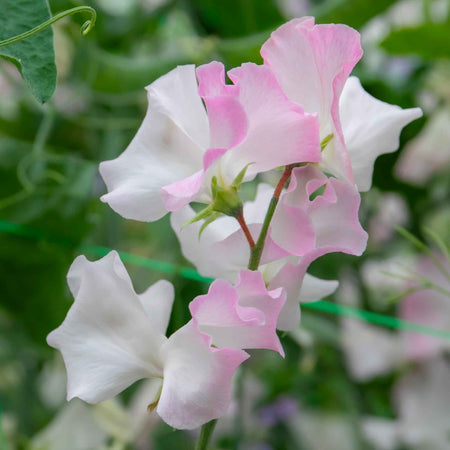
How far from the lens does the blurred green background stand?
0.57 meters

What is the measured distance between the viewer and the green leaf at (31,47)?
0.74ft

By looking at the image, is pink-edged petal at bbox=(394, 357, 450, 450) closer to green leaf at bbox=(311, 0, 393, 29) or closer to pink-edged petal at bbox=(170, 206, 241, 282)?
green leaf at bbox=(311, 0, 393, 29)

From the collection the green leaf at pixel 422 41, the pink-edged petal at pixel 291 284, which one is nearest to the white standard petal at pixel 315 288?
the pink-edged petal at pixel 291 284

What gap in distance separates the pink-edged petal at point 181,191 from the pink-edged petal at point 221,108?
12 mm

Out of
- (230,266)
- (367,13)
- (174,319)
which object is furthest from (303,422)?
(230,266)

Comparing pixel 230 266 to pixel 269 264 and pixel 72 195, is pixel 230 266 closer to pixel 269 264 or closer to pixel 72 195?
pixel 269 264

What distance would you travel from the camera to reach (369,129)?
25cm

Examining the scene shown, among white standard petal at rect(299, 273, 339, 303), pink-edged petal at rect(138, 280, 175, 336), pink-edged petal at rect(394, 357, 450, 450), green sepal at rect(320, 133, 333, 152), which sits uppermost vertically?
green sepal at rect(320, 133, 333, 152)

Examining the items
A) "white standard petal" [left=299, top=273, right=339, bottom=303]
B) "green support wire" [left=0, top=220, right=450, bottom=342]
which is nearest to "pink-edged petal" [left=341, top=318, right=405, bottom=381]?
"green support wire" [left=0, top=220, right=450, bottom=342]

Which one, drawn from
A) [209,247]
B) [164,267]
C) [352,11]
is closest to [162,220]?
[164,267]

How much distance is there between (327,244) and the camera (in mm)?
237

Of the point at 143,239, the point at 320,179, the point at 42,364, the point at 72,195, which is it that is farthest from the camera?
the point at 143,239

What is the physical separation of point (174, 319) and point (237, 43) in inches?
9.6

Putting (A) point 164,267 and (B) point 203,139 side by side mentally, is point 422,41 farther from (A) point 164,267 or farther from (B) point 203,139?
(B) point 203,139
